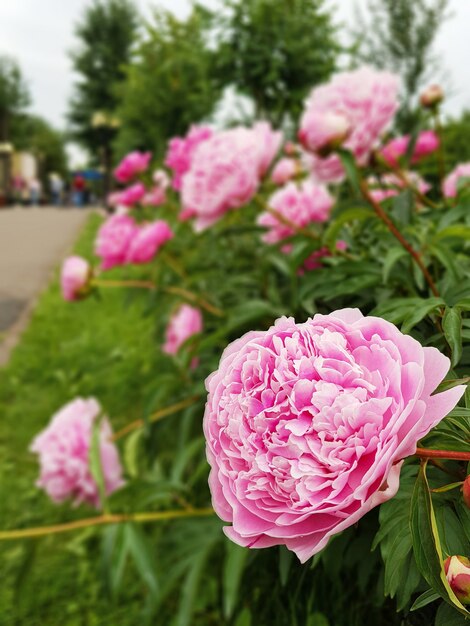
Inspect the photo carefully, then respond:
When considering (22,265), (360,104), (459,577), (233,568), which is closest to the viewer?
(459,577)

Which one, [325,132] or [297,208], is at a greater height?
[325,132]

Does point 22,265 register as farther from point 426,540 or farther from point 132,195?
point 426,540

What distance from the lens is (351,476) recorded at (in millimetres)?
320

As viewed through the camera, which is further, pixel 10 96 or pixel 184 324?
pixel 10 96

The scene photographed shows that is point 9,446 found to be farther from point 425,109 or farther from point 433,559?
point 433,559

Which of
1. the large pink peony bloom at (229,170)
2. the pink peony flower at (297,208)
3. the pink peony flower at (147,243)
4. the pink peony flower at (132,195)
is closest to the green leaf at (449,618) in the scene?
the large pink peony bloom at (229,170)

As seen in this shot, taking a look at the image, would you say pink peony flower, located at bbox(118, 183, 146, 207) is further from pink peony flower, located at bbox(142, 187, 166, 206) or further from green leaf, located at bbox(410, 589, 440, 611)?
green leaf, located at bbox(410, 589, 440, 611)

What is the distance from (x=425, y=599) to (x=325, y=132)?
2.11ft

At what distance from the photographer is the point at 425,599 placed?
1.08 feet

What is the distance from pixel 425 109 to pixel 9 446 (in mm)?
1637

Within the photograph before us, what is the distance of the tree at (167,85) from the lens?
452 centimetres

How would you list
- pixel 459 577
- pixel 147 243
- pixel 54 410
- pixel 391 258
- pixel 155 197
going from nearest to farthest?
pixel 459 577, pixel 391 258, pixel 147 243, pixel 155 197, pixel 54 410

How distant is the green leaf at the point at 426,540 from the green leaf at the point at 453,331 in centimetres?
9

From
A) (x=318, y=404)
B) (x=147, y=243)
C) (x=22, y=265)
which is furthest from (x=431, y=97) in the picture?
(x=22, y=265)
